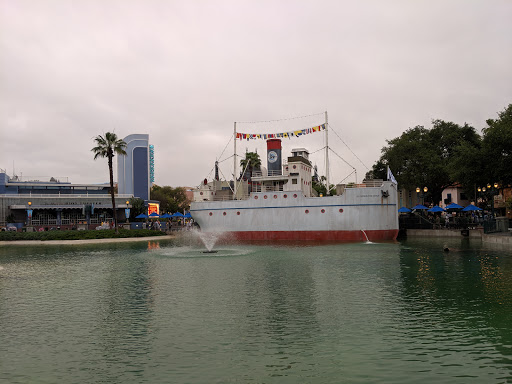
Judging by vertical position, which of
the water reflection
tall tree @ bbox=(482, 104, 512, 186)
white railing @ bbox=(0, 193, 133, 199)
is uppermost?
tall tree @ bbox=(482, 104, 512, 186)

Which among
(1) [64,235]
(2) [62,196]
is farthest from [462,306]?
(2) [62,196]

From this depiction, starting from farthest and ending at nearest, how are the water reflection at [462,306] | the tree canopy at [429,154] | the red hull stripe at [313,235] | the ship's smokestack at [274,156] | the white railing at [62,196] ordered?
the white railing at [62,196], the tree canopy at [429,154], the ship's smokestack at [274,156], the red hull stripe at [313,235], the water reflection at [462,306]

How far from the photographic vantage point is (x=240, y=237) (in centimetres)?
4269

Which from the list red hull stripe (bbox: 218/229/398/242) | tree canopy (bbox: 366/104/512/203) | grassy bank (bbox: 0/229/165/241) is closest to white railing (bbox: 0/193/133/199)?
grassy bank (bbox: 0/229/165/241)

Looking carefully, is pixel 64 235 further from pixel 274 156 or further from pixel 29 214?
pixel 274 156

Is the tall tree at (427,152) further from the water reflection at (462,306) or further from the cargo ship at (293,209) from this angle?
the water reflection at (462,306)

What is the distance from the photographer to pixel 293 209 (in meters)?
40.9

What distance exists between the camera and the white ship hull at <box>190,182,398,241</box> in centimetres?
3881

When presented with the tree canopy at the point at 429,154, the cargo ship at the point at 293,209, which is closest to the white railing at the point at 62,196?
the cargo ship at the point at 293,209

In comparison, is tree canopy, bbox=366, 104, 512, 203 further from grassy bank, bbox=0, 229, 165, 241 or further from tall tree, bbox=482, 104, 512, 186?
grassy bank, bbox=0, 229, 165, 241

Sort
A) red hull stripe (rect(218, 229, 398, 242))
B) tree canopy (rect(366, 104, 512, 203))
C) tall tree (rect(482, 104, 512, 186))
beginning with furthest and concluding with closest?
tree canopy (rect(366, 104, 512, 203)), red hull stripe (rect(218, 229, 398, 242)), tall tree (rect(482, 104, 512, 186))

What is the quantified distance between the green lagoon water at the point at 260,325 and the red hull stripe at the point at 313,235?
60.6ft

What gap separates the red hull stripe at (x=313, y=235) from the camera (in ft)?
127

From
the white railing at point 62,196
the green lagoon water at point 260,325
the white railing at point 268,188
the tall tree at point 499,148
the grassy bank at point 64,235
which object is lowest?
the green lagoon water at point 260,325
